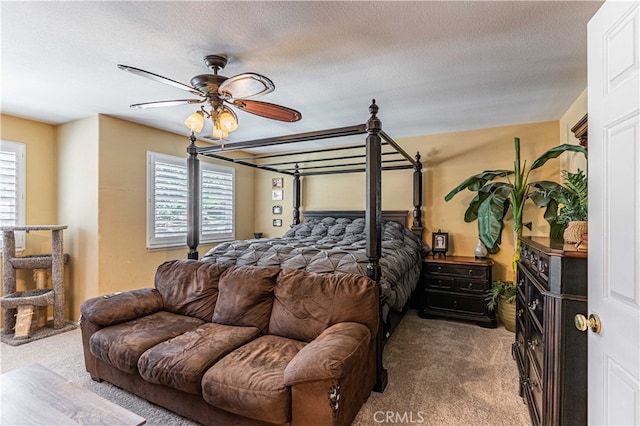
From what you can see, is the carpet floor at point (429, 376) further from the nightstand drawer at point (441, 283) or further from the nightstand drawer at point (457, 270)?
the nightstand drawer at point (457, 270)

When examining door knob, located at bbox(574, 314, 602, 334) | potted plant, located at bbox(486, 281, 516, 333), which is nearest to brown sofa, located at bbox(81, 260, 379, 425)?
door knob, located at bbox(574, 314, 602, 334)

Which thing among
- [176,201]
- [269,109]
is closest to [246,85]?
[269,109]

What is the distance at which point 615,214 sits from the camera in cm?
100

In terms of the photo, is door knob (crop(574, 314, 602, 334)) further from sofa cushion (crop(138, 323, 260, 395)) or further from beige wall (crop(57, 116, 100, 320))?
beige wall (crop(57, 116, 100, 320))

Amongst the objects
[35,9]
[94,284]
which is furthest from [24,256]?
[35,9]

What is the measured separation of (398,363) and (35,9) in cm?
346

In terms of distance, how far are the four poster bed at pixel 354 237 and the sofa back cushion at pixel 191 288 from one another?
9.9 inches

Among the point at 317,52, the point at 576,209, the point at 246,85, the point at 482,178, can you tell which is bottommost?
the point at 576,209

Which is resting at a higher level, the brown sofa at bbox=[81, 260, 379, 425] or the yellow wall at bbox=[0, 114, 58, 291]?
the yellow wall at bbox=[0, 114, 58, 291]

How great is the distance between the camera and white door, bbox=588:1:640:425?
35.9 inches

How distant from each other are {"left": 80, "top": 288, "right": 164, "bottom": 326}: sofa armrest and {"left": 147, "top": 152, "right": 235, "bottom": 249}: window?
157 centimetres

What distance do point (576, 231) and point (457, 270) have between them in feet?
7.67

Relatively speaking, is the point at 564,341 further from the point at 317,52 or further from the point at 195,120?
the point at 195,120

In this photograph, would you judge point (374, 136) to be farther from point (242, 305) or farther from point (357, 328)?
point (242, 305)
